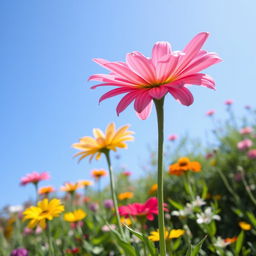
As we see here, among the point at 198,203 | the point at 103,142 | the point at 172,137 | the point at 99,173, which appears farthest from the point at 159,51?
the point at 172,137

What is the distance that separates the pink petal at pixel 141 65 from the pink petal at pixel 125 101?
→ 0.24ft

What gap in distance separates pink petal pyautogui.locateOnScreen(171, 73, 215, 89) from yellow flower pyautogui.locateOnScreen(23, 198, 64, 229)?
1037mm

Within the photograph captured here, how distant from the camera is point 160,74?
3.10 ft

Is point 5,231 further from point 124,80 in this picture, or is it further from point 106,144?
point 124,80

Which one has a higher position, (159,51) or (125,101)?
(159,51)

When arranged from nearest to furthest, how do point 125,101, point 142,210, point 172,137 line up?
point 125,101 → point 142,210 → point 172,137

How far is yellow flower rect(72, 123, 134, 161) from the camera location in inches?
66.6

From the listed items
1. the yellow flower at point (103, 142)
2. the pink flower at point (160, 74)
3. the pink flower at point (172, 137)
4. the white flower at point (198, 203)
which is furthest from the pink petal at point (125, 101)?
the pink flower at point (172, 137)

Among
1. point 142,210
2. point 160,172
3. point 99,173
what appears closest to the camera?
point 160,172

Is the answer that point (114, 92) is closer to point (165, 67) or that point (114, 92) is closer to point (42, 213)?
point (165, 67)

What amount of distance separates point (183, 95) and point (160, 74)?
0.33 feet

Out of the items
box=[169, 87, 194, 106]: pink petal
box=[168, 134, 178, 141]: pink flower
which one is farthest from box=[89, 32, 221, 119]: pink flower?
box=[168, 134, 178, 141]: pink flower

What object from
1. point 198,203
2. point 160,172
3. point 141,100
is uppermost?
point 141,100

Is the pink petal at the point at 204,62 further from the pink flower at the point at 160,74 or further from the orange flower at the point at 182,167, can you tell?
the orange flower at the point at 182,167
